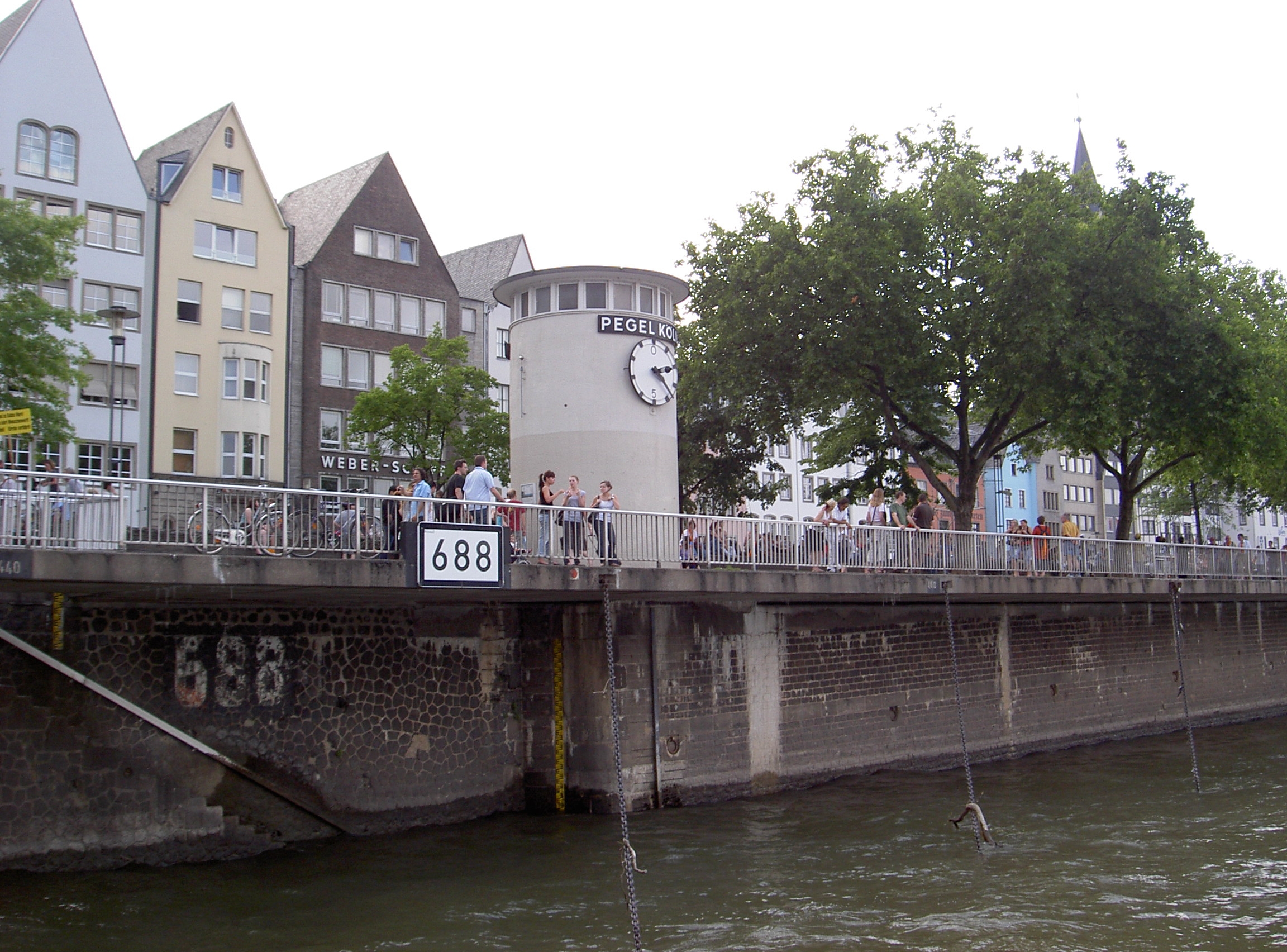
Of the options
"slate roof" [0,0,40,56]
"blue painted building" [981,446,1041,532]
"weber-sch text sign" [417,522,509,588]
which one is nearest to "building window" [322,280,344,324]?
"slate roof" [0,0,40,56]

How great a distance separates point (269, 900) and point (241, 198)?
3044cm

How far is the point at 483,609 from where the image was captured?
58.4ft

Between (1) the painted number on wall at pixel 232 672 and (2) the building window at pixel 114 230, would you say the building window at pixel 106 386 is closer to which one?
(2) the building window at pixel 114 230

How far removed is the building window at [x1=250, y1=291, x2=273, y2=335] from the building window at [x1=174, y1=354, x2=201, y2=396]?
2.17 m

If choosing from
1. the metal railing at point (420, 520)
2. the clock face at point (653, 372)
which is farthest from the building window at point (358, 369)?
the metal railing at point (420, 520)

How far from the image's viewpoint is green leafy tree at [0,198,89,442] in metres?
22.0

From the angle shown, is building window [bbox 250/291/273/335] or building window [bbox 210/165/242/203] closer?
building window [bbox 210/165/242/203]

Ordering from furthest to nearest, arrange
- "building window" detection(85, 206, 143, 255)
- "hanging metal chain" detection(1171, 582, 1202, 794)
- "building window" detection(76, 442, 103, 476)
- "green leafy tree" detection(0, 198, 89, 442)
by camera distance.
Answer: "building window" detection(85, 206, 143, 255), "building window" detection(76, 442, 103, 476), "green leafy tree" detection(0, 198, 89, 442), "hanging metal chain" detection(1171, 582, 1202, 794)

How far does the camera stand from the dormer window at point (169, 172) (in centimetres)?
3776

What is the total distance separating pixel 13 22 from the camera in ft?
114

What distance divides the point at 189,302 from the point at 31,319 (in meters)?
15.6

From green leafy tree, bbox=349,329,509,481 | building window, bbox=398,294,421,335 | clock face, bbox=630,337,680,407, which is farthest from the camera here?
building window, bbox=398,294,421,335

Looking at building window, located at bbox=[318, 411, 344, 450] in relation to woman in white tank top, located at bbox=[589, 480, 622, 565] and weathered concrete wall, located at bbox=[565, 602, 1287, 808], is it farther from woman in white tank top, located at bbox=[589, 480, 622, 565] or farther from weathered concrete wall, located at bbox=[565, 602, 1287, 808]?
woman in white tank top, located at bbox=[589, 480, 622, 565]

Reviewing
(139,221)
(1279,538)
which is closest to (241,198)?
(139,221)
